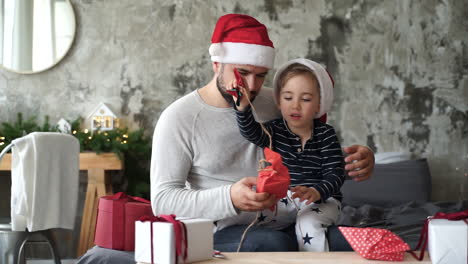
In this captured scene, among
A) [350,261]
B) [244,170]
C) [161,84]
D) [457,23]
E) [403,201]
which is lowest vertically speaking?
[403,201]

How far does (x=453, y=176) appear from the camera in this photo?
4.86 meters

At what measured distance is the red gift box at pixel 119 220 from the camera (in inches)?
84.7

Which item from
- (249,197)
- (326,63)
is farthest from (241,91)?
(326,63)

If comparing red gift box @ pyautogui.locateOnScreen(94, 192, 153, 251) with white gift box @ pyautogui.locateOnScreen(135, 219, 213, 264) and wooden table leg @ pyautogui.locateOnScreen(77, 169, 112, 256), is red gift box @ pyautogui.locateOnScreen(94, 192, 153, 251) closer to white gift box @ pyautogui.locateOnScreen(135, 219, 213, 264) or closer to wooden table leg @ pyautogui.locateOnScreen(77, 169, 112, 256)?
white gift box @ pyautogui.locateOnScreen(135, 219, 213, 264)

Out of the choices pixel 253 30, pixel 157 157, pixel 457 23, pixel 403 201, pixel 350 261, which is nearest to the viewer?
pixel 350 261

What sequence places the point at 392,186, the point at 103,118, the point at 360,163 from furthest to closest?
the point at 103,118 → the point at 392,186 → the point at 360,163

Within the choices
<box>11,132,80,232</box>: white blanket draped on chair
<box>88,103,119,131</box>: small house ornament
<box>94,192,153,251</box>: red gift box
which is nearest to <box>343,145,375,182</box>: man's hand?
<box>94,192,153,251</box>: red gift box

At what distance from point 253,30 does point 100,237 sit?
0.93 m

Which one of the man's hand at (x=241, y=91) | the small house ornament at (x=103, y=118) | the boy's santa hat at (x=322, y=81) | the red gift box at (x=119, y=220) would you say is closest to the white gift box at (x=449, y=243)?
the man's hand at (x=241, y=91)

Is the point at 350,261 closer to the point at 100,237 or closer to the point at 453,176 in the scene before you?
the point at 100,237

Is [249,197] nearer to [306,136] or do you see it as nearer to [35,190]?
[306,136]

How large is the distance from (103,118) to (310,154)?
285 centimetres

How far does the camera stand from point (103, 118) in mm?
4773

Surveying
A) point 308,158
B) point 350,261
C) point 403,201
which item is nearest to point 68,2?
point 403,201
